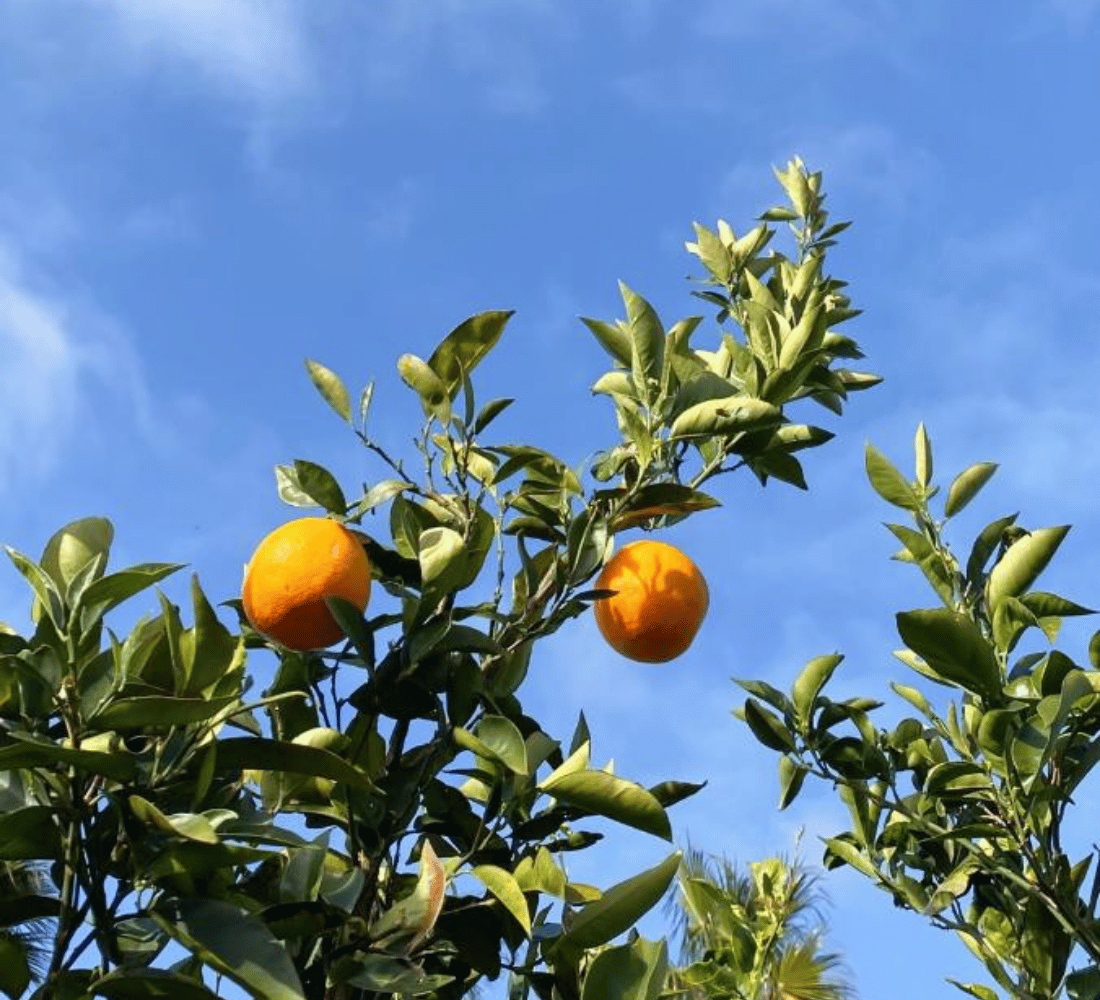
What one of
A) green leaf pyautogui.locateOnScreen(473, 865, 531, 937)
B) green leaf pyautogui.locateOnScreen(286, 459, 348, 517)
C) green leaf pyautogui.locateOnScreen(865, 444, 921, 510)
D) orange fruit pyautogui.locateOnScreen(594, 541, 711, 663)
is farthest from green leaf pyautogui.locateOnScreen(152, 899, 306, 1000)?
green leaf pyautogui.locateOnScreen(865, 444, 921, 510)

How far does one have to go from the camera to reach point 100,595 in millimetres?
1670

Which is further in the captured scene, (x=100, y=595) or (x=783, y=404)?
(x=783, y=404)

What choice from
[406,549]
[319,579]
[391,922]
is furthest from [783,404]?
[391,922]

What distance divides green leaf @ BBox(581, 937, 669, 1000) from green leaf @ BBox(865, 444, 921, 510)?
1.44 metres

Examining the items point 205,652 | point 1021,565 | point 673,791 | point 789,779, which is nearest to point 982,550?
point 1021,565

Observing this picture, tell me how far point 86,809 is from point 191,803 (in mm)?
132

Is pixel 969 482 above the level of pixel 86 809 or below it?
above

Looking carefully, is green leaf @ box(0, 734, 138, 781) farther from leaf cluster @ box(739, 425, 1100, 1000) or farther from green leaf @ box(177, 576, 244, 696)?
leaf cluster @ box(739, 425, 1100, 1000)

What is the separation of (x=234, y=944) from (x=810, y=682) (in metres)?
1.38

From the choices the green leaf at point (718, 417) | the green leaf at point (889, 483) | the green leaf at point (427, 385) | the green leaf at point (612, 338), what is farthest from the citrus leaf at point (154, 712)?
the green leaf at point (889, 483)

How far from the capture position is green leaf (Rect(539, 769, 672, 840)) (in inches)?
73.0

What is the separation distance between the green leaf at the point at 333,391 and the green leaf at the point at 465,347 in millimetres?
144

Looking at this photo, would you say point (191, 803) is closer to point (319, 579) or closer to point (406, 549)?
point (319, 579)

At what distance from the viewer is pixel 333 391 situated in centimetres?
221
